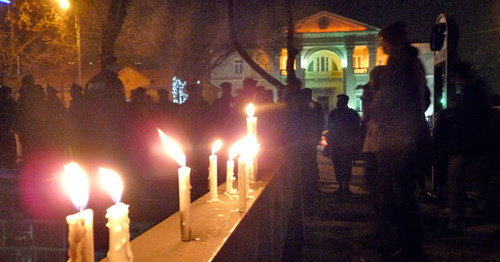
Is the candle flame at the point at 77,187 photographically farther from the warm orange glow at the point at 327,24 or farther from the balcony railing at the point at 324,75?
the balcony railing at the point at 324,75

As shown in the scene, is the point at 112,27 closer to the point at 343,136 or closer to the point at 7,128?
the point at 7,128

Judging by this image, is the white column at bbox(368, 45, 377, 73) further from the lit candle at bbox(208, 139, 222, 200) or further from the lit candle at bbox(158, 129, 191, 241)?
the lit candle at bbox(158, 129, 191, 241)

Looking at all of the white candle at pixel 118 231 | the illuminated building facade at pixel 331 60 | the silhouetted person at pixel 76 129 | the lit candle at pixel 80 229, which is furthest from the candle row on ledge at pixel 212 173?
the illuminated building facade at pixel 331 60

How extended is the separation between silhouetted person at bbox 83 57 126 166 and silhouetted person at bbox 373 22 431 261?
3440 millimetres

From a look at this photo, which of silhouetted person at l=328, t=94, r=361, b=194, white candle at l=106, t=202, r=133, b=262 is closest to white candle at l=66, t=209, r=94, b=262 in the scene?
white candle at l=106, t=202, r=133, b=262

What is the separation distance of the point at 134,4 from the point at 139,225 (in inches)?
765

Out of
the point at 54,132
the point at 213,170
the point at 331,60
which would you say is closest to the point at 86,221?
the point at 213,170

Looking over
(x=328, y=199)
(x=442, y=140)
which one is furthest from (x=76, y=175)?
(x=328, y=199)

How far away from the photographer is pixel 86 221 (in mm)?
1095

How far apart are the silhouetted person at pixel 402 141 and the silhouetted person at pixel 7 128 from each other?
642 cm

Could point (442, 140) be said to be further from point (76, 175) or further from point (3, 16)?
point (3, 16)

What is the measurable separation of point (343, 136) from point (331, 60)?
51.7m

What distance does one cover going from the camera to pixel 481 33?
124ft

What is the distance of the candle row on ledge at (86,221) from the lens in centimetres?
109
